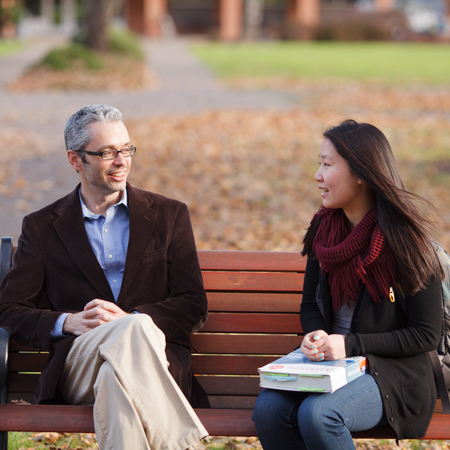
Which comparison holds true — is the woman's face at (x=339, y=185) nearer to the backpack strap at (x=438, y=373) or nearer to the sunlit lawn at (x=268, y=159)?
the sunlit lawn at (x=268, y=159)

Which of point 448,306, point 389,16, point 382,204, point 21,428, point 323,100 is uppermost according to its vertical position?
point 389,16

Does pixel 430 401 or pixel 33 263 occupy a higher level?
pixel 33 263

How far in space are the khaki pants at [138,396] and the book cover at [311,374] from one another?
0.34 meters

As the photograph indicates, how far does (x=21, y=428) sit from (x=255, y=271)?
132 centimetres

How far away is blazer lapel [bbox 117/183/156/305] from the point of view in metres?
3.12

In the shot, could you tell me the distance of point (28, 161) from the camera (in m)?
11.0

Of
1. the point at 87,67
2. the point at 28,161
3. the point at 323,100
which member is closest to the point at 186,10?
the point at 87,67

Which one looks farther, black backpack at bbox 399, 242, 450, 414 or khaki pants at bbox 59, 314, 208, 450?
black backpack at bbox 399, 242, 450, 414

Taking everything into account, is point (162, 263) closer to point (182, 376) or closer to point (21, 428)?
point (182, 376)

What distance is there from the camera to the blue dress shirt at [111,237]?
319 cm

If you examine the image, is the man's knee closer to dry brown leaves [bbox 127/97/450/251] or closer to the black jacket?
the black jacket

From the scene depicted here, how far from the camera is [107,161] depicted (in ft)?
10.3

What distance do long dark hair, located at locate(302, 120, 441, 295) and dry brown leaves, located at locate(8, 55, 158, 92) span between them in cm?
1828

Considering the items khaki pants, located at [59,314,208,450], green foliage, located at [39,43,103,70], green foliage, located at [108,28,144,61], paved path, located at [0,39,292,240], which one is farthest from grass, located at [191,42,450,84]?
khaki pants, located at [59,314,208,450]
